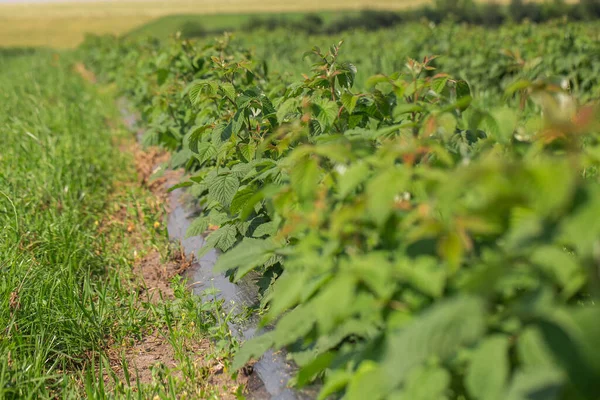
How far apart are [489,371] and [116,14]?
6551 cm

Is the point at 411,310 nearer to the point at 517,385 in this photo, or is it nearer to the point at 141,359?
the point at 517,385

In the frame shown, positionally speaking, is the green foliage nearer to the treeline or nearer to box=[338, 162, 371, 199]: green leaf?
box=[338, 162, 371, 199]: green leaf

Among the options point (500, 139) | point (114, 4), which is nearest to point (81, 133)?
point (500, 139)

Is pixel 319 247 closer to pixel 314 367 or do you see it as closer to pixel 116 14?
pixel 314 367

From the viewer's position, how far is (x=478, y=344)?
1.26m

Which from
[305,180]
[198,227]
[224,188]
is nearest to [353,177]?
[305,180]

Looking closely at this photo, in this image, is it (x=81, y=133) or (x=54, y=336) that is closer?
(x=54, y=336)

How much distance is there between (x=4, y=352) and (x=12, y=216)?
1.44 metres

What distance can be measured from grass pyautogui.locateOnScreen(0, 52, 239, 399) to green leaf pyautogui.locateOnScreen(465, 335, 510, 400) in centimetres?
129

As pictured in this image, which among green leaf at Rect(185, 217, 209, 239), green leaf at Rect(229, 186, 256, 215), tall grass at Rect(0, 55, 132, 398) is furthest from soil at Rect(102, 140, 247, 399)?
green leaf at Rect(229, 186, 256, 215)

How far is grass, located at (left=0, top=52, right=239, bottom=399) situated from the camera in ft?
7.80

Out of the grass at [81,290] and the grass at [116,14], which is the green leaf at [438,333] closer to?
the grass at [81,290]

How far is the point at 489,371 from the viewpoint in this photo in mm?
1169

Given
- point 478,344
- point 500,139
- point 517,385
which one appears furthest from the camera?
point 500,139
